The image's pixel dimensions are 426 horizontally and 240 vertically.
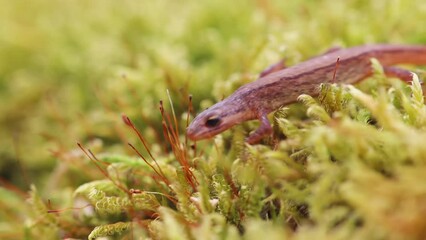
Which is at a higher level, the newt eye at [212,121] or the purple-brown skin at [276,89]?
the purple-brown skin at [276,89]

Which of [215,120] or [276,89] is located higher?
[276,89]

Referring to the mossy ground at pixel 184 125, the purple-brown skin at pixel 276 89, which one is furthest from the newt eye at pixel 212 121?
the mossy ground at pixel 184 125

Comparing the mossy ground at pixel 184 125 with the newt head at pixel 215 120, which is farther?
the newt head at pixel 215 120

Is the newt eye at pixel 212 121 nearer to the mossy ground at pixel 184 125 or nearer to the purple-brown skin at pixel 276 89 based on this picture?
the purple-brown skin at pixel 276 89

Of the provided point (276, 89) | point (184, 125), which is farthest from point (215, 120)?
point (184, 125)

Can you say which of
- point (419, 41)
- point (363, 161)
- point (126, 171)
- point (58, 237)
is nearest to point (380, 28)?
point (419, 41)

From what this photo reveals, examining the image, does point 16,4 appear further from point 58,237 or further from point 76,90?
point 58,237

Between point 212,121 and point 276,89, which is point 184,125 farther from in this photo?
point 276,89
